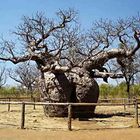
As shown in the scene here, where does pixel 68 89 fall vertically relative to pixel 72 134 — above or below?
above

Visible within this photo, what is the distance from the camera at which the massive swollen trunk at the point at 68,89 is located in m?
18.6

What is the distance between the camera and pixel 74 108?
712 inches

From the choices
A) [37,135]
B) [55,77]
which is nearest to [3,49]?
[55,77]

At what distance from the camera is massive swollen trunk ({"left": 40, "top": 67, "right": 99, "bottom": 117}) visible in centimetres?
1858

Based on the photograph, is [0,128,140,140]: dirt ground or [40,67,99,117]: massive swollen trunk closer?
[0,128,140,140]: dirt ground

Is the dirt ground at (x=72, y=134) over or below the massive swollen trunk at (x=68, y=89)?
below

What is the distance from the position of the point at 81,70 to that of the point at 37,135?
753 centimetres

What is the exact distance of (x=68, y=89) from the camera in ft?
61.6

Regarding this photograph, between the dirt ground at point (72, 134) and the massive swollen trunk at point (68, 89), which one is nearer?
the dirt ground at point (72, 134)

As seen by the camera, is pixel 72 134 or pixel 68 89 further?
pixel 68 89

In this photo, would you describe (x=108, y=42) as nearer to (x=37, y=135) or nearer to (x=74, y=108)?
(x=74, y=108)

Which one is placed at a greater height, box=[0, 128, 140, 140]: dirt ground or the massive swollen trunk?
the massive swollen trunk

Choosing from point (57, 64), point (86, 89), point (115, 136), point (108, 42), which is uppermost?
point (108, 42)

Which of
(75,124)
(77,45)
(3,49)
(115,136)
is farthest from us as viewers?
(77,45)
